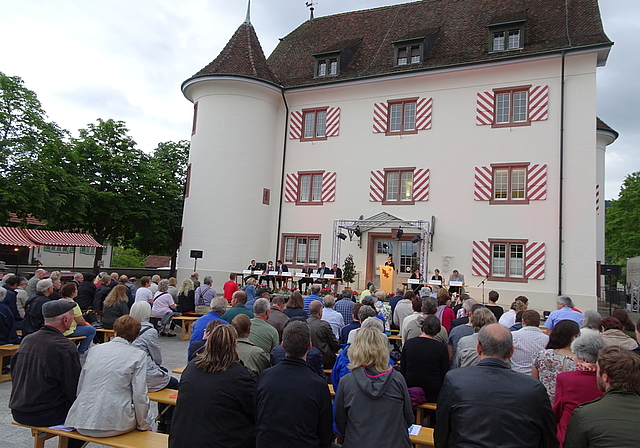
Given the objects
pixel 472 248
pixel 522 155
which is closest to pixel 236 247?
pixel 472 248

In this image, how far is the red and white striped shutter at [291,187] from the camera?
23.4 meters

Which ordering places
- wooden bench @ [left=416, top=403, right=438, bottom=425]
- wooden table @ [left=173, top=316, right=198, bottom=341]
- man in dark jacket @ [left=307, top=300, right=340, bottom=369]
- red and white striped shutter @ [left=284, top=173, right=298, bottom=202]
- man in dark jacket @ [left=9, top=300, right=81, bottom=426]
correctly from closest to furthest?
man in dark jacket @ [left=9, top=300, right=81, bottom=426] < wooden bench @ [left=416, top=403, right=438, bottom=425] < man in dark jacket @ [left=307, top=300, right=340, bottom=369] < wooden table @ [left=173, top=316, right=198, bottom=341] < red and white striped shutter @ [left=284, top=173, right=298, bottom=202]

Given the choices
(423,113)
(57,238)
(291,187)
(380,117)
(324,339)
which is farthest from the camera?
(57,238)

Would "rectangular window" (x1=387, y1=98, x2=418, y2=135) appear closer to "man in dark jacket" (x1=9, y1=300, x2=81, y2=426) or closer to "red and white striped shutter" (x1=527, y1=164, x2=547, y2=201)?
"red and white striped shutter" (x1=527, y1=164, x2=547, y2=201)

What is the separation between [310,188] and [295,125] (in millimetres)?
3278

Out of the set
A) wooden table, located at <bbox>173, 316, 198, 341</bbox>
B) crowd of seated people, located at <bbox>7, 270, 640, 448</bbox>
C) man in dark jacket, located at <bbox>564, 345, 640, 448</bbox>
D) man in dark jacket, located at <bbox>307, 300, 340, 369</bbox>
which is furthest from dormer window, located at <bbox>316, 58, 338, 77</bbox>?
man in dark jacket, located at <bbox>564, 345, 640, 448</bbox>

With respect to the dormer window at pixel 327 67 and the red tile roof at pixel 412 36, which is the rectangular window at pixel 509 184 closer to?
the red tile roof at pixel 412 36

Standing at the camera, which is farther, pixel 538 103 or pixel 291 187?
pixel 291 187

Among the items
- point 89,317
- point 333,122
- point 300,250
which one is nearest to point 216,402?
point 89,317

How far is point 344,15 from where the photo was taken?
27062mm

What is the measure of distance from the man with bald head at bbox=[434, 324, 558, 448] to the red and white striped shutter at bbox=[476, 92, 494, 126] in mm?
18208

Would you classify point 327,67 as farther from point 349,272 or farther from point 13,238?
point 13,238

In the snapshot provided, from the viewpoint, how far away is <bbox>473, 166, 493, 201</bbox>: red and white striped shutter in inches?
764

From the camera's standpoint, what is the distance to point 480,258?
19.3 meters
